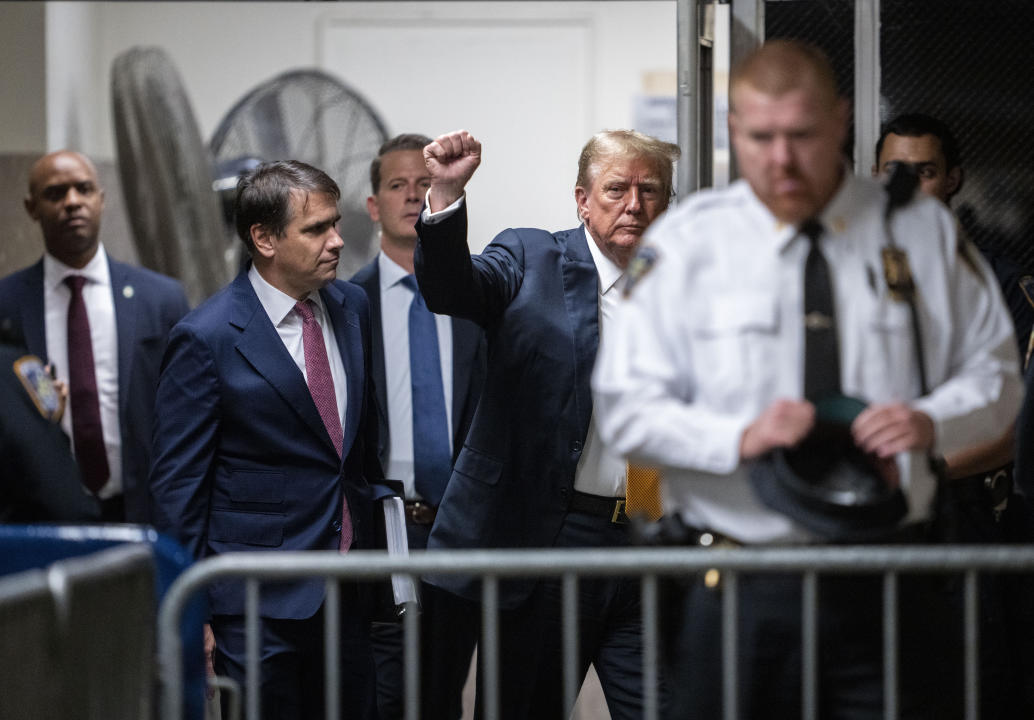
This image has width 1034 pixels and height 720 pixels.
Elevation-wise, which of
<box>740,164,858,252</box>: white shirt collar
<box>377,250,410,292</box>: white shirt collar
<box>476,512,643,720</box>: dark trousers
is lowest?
<box>476,512,643,720</box>: dark trousers

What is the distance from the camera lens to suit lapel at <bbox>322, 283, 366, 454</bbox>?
9.59ft

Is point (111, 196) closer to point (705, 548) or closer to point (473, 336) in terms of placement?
point (473, 336)

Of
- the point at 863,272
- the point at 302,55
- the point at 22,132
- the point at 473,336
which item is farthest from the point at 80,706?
the point at 302,55

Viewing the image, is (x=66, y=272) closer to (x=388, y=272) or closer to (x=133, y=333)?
(x=133, y=333)

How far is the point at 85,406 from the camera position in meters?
3.89

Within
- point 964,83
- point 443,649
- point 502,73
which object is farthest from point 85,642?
point 502,73

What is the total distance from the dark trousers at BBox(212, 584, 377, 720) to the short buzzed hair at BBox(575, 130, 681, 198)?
969 mm

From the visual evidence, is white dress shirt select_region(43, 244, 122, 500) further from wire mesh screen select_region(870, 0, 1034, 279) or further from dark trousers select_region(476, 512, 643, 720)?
wire mesh screen select_region(870, 0, 1034, 279)

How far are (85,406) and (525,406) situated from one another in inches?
67.2

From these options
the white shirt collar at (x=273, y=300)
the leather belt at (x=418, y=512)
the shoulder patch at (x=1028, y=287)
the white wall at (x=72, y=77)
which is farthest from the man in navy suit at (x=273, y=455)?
the white wall at (x=72, y=77)

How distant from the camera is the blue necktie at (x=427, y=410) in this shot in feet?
11.1

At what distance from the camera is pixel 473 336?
11.6 feet

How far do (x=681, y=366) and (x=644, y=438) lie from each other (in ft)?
0.41

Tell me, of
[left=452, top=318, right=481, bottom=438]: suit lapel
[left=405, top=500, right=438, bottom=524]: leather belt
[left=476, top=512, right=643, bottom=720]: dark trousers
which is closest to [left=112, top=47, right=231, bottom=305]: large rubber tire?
[left=452, top=318, right=481, bottom=438]: suit lapel
